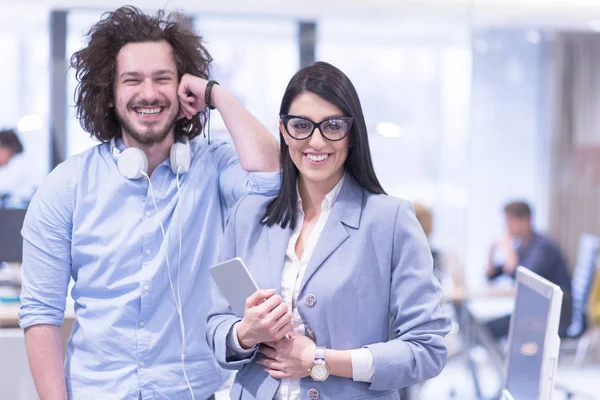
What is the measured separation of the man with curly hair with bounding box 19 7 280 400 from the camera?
193 cm

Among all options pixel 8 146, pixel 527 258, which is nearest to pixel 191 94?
pixel 8 146

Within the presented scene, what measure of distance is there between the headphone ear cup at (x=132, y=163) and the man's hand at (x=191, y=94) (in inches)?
6.9

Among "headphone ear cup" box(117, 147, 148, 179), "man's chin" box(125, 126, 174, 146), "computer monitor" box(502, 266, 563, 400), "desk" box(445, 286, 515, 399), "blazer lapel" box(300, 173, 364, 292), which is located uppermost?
"man's chin" box(125, 126, 174, 146)

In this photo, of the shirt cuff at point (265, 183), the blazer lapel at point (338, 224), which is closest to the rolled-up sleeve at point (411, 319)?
the blazer lapel at point (338, 224)

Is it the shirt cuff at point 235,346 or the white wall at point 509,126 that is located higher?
the white wall at point 509,126

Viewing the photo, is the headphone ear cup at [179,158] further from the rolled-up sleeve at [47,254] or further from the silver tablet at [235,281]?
the silver tablet at [235,281]

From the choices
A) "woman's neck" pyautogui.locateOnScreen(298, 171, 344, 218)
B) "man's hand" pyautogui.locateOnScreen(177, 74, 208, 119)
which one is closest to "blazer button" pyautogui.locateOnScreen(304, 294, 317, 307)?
"woman's neck" pyautogui.locateOnScreen(298, 171, 344, 218)

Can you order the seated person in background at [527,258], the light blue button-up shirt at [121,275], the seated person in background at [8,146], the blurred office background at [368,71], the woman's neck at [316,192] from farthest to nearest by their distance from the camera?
the seated person in background at [527,258] → the blurred office background at [368,71] → the seated person in background at [8,146] → the light blue button-up shirt at [121,275] → the woman's neck at [316,192]

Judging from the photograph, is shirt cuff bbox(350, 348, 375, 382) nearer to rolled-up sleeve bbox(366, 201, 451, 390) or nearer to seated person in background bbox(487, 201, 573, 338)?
rolled-up sleeve bbox(366, 201, 451, 390)

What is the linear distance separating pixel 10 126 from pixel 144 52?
9.24 ft

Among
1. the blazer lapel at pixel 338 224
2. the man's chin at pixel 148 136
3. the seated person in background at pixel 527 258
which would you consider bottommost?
the seated person in background at pixel 527 258

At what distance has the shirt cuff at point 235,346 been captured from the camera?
160 centimetres

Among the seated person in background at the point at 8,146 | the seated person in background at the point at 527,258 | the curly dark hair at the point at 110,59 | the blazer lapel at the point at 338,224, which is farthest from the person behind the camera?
the seated person in background at the point at 527,258

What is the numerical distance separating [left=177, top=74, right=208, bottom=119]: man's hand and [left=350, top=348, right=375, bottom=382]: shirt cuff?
83cm
